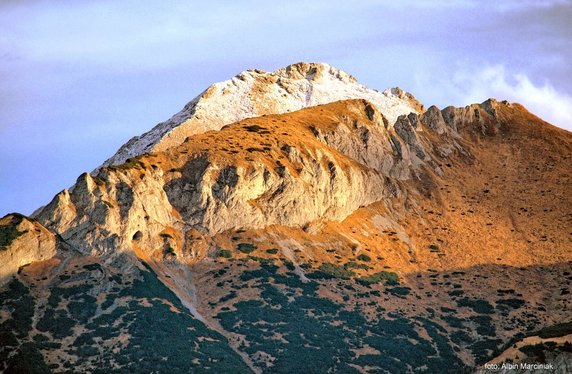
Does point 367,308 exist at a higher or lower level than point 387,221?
lower

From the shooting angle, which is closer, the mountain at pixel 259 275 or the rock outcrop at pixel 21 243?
the mountain at pixel 259 275

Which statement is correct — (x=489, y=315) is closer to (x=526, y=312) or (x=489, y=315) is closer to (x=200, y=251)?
(x=526, y=312)

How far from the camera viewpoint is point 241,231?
174 m

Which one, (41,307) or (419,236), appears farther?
(419,236)

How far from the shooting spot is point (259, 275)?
162125 mm

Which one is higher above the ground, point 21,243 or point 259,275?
point 21,243

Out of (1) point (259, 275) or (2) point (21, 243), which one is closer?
(2) point (21, 243)

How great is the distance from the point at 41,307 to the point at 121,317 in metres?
13.1

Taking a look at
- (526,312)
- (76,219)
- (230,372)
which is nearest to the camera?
(230,372)

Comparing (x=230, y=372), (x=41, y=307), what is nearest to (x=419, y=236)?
(x=230, y=372)

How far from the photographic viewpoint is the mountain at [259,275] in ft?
450

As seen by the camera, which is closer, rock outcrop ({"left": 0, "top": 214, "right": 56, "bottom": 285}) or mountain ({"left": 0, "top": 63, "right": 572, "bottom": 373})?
mountain ({"left": 0, "top": 63, "right": 572, "bottom": 373})

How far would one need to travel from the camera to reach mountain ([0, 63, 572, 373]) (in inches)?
5399

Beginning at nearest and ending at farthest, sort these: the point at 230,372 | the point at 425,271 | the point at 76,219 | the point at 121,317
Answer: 1. the point at 230,372
2. the point at 121,317
3. the point at 76,219
4. the point at 425,271
